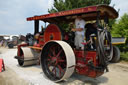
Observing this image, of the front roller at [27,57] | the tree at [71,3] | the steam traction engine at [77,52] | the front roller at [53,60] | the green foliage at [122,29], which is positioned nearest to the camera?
the steam traction engine at [77,52]

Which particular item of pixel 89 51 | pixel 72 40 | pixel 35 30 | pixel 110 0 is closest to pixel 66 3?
pixel 110 0

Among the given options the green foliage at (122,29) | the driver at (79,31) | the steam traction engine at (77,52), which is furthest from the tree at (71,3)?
the driver at (79,31)

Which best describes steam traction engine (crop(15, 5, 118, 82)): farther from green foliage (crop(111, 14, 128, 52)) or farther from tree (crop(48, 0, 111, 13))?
tree (crop(48, 0, 111, 13))

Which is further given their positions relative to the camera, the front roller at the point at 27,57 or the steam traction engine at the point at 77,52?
the front roller at the point at 27,57

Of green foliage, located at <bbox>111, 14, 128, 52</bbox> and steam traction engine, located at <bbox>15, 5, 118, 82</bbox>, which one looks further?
green foliage, located at <bbox>111, 14, 128, 52</bbox>

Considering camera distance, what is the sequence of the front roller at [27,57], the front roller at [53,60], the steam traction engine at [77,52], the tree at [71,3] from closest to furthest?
1. the steam traction engine at [77,52]
2. the front roller at [53,60]
3. the front roller at [27,57]
4. the tree at [71,3]

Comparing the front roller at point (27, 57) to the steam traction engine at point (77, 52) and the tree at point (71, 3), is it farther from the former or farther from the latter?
the tree at point (71, 3)

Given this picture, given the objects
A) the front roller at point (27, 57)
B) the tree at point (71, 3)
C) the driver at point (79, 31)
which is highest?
the tree at point (71, 3)

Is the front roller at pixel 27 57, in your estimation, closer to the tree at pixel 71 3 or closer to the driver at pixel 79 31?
the driver at pixel 79 31

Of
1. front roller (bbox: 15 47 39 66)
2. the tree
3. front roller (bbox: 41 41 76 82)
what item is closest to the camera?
front roller (bbox: 41 41 76 82)

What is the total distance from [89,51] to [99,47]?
0.38m

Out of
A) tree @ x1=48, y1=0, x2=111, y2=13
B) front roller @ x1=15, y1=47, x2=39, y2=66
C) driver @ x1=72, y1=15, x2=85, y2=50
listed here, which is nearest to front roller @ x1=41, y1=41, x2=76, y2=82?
driver @ x1=72, y1=15, x2=85, y2=50

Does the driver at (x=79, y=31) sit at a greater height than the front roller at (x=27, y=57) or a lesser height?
greater

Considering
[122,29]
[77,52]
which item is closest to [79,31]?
[77,52]
